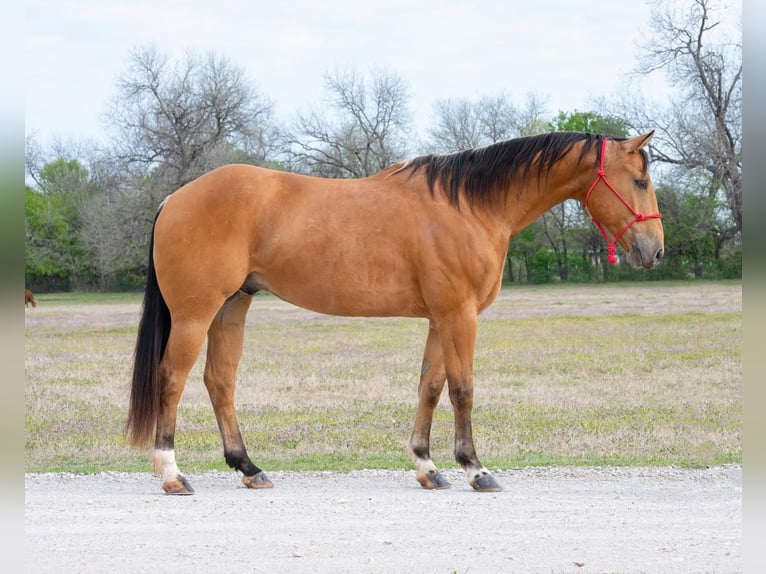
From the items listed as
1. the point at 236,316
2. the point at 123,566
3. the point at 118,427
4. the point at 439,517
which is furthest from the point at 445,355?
the point at 118,427

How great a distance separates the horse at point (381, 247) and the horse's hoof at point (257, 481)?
12 millimetres

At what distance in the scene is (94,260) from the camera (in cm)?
5131

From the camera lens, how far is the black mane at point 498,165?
6668mm

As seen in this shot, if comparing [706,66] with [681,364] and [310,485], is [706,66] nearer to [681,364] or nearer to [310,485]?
[681,364]

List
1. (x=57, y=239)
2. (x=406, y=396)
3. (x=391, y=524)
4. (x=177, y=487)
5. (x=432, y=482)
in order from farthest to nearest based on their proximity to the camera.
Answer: (x=57, y=239), (x=406, y=396), (x=432, y=482), (x=177, y=487), (x=391, y=524)

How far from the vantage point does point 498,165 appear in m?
6.75

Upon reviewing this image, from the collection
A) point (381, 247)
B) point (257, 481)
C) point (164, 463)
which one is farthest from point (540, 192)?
point (164, 463)

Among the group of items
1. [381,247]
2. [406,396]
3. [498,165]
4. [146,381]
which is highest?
[498,165]

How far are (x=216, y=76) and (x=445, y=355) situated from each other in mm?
44388

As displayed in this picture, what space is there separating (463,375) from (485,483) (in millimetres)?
871

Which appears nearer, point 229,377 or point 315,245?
point 315,245

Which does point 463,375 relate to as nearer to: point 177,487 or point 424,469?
point 424,469

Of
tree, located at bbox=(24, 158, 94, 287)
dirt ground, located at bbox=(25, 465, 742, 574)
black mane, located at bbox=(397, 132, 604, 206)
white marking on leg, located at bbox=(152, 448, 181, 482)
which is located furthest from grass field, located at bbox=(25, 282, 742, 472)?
tree, located at bbox=(24, 158, 94, 287)

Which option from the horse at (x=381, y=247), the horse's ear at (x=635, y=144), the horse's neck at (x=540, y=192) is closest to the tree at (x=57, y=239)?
the horse at (x=381, y=247)
